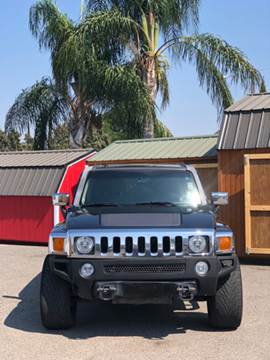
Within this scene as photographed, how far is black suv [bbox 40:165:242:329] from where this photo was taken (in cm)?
518

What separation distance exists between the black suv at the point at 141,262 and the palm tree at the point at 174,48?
11.3 m

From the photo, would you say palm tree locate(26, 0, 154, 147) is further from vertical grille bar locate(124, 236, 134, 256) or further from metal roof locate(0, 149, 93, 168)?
vertical grille bar locate(124, 236, 134, 256)

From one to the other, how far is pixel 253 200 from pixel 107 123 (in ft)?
34.3

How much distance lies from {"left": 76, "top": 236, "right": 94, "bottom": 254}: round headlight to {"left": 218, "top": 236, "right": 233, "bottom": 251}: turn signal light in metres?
1.31

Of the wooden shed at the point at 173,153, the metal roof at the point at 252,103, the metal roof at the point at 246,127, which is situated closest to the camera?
the metal roof at the point at 246,127

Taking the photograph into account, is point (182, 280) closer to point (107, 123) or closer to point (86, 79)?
point (86, 79)

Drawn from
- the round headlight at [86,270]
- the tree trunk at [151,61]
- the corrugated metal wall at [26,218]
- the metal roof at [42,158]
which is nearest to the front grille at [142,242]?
the round headlight at [86,270]

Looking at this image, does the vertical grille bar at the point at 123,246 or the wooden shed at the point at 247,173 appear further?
the wooden shed at the point at 247,173

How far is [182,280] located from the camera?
519 centimetres

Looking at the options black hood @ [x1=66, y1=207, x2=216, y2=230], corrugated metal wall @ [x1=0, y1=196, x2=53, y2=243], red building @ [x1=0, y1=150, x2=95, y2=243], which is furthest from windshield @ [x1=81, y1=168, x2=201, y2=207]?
corrugated metal wall @ [x1=0, y1=196, x2=53, y2=243]

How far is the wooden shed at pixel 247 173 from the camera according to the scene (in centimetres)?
1025

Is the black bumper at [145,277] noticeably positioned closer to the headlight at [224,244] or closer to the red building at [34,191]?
the headlight at [224,244]

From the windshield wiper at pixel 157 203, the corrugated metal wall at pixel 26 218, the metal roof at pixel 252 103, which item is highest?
the metal roof at pixel 252 103

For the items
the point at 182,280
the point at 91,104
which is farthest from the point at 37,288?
the point at 91,104
